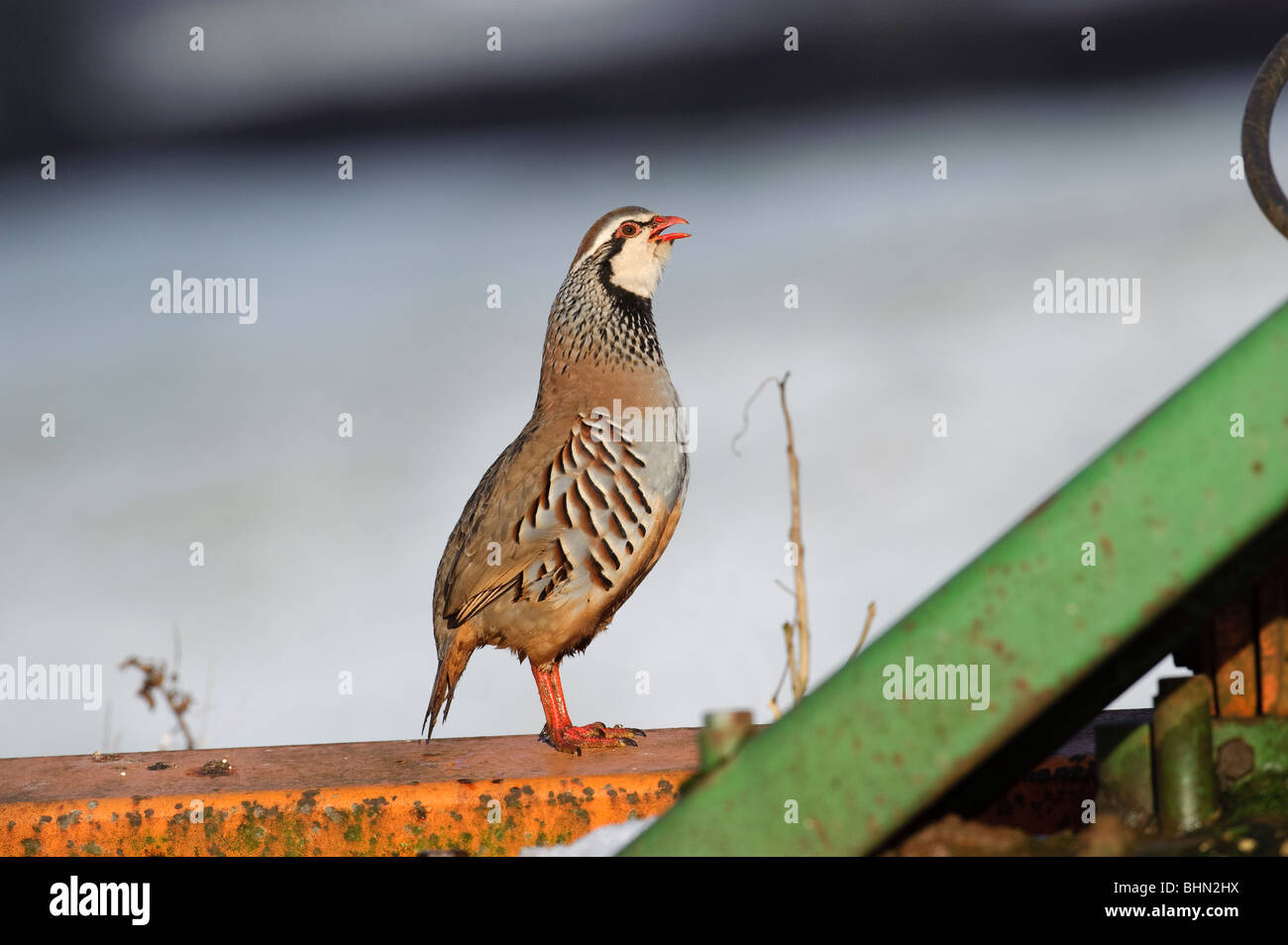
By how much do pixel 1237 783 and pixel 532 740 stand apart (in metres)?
2.14

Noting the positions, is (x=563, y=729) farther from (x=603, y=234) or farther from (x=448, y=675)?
(x=603, y=234)

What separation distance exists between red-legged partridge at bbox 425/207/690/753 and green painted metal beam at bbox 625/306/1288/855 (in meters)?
2.03

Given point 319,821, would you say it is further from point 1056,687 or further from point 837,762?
point 1056,687

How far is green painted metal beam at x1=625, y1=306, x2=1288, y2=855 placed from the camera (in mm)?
1101

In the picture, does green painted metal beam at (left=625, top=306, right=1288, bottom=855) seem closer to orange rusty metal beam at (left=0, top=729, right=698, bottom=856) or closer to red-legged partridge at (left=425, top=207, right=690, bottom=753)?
orange rusty metal beam at (left=0, top=729, right=698, bottom=856)

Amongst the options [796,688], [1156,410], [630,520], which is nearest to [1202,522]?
[1156,410]

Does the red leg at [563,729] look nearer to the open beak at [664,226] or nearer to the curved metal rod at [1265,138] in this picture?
the open beak at [664,226]

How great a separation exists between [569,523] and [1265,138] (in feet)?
7.44

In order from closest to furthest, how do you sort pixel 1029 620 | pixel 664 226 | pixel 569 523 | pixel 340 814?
pixel 1029 620, pixel 340 814, pixel 569 523, pixel 664 226

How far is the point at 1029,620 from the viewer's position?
1.14 meters

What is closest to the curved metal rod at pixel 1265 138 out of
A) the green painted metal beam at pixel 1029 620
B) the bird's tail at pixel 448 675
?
the green painted metal beam at pixel 1029 620

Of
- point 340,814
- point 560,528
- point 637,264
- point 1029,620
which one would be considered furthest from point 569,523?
point 1029,620

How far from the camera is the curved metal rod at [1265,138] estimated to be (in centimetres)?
120

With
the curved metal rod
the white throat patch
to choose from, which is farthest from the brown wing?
the curved metal rod
